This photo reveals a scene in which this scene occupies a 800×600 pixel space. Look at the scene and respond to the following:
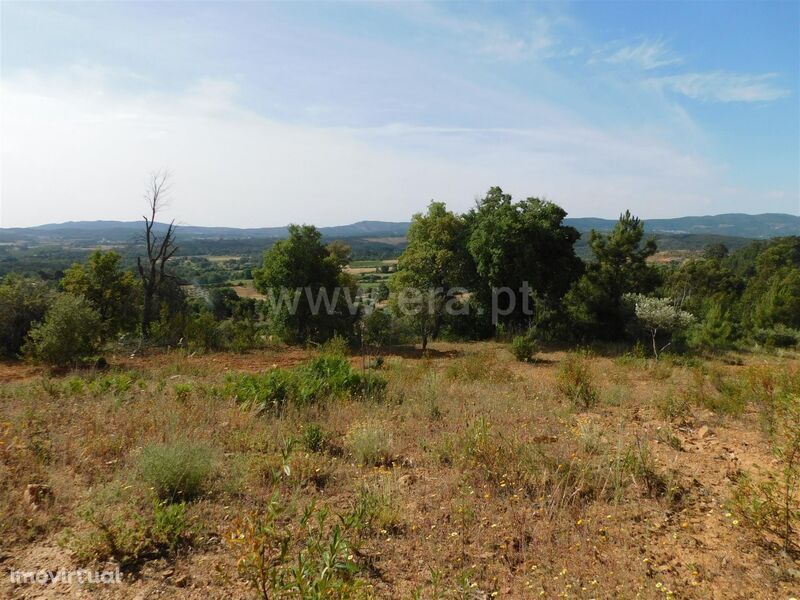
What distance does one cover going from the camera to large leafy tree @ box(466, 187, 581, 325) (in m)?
15.2

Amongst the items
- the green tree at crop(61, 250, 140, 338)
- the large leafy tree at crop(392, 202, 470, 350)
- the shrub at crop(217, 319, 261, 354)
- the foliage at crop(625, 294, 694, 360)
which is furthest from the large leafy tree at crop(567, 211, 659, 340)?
the green tree at crop(61, 250, 140, 338)

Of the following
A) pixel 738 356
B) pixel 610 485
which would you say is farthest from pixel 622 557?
pixel 738 356

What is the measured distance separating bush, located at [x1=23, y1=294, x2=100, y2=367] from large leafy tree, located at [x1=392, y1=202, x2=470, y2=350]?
8441mm

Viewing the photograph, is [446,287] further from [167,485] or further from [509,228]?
[167,485]

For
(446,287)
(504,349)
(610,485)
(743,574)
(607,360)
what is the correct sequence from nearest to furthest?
1. (743,574)
2. (610,485)
3. (607,360)
4. (504,349)
5. (446,287)

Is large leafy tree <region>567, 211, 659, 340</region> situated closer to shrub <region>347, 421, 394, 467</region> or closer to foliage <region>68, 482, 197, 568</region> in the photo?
shrub <region>347, 421, 394, 467</region>

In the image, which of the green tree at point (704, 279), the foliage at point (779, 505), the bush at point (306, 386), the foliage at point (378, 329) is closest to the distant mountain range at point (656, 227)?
the green tree at point (704, 279)

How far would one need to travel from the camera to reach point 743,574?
8.62 feet

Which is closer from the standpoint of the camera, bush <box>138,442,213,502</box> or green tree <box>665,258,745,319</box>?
bush <box>138,442,213,502</box>

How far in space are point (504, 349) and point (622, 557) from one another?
37.4 ft

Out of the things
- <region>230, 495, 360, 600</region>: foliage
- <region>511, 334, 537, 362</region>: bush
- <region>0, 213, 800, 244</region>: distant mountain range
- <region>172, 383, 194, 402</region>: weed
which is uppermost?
<region>0, 213, 800, 244</region>: distant mountain range

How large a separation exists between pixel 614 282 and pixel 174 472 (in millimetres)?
15844

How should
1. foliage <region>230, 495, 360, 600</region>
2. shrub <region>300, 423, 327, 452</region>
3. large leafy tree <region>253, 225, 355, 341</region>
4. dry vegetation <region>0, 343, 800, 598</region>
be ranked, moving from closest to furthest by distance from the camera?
1. foliage <region>230, 495, 360, 600</region>
2. dry vegetation <region>0, 343, 800, 598</region>
3. shrub <region>300, 423, 327, 452</region>
4. large leafy tree <region>253, 225, 355, 341</region>

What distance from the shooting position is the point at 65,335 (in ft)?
31.5
